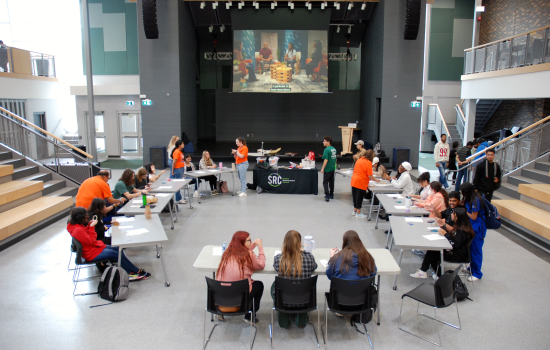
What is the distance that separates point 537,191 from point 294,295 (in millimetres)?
6382

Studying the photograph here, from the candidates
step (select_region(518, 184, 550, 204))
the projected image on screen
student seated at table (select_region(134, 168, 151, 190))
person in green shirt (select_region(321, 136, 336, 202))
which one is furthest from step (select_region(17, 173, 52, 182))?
step (select_region(518, 184, 550, 204))

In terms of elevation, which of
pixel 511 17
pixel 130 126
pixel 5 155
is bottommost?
Answer: pixel 5 155

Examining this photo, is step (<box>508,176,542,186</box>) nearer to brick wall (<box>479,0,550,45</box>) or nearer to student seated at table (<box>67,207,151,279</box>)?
brick wall (<box>479,0,550,45</box>)

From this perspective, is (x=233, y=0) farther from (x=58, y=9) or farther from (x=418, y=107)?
(x=58, y=9)

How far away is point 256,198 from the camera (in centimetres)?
1036

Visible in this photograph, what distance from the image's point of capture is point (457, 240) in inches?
211

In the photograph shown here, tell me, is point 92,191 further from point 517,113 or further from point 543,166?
point 517,113

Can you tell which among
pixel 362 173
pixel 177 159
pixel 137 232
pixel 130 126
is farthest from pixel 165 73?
pixel 137 232

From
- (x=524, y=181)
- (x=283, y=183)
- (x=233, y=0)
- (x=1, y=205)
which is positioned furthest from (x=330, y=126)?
(x=1, y=205)

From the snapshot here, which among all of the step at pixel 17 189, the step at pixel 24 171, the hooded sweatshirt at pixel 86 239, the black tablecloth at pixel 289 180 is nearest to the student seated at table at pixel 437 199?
the black tablecloth at pixel 289 180

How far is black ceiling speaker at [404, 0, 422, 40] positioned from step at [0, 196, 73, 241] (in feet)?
34.7

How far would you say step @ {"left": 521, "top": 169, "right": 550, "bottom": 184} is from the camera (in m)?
8.71

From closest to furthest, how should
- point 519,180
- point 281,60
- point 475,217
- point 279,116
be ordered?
point 475,217, point 519,180, point 281,60, point 279,116

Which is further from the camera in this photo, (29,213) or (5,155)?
(5,155)
